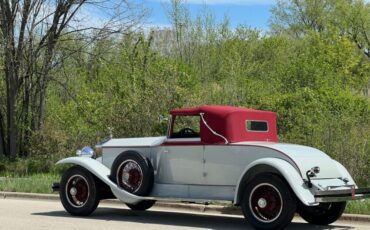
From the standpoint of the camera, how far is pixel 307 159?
965 centimetres

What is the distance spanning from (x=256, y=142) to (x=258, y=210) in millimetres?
1258

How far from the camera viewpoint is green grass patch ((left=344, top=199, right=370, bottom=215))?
11.2m

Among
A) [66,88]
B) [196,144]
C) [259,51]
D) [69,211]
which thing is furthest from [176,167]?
[259,51]

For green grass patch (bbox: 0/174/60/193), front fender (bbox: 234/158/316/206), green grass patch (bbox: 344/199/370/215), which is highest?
front fender (bbox: 234/158/316/206)

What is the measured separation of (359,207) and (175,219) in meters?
3.31

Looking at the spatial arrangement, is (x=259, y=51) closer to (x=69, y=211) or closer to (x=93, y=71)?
(x=93, y=71)

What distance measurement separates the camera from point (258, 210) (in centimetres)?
959

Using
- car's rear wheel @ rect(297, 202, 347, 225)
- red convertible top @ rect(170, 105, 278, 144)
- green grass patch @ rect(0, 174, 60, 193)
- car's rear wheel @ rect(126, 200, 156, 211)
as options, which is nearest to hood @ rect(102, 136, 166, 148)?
red convertible top @ rect(170, 105, 278, 144)

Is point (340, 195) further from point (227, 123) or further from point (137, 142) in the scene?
point (137, 142)

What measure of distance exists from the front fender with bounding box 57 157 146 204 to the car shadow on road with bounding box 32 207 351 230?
457mm

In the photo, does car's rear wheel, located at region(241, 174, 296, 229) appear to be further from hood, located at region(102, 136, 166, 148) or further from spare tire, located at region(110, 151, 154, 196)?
hood, located at region(102, 136, 166, 148)

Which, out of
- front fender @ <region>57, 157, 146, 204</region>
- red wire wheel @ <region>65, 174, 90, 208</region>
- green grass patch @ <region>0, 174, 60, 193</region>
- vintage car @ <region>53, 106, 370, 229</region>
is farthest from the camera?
green grass patch @ <region>0, 174, 60, 193</region>

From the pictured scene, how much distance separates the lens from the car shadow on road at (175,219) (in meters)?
10.5

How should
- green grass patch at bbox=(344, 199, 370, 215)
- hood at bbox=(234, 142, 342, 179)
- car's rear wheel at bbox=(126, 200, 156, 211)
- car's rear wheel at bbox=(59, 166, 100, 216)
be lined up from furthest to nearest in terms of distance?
car's rear wheel at bbox=(126, 200, 156, 211) < car's rear wheel at bbox=(59, 166, 100, 216) < green grass patch at bbox=(344, 199, 370, 215) < hood at bbox=(234, 142, 342, 179)
